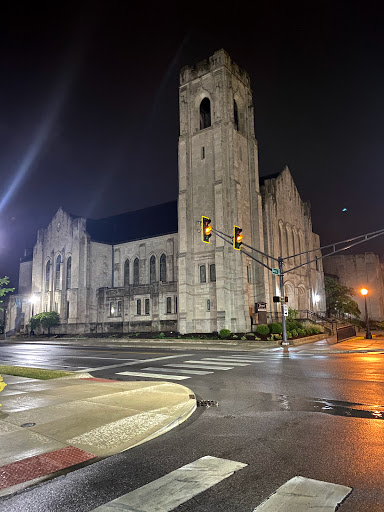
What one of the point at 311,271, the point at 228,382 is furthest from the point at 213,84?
the point at 228,382

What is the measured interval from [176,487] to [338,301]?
5502cm

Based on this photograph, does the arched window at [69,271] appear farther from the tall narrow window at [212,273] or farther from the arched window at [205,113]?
the arched window at [205,113]

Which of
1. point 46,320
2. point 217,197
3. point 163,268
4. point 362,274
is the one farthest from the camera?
point 362,274

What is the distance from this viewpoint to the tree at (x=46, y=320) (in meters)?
50.0

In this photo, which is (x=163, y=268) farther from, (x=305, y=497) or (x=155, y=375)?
(x=305, y=497)

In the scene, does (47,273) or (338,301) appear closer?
(338,301)

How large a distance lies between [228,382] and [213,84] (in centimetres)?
3907

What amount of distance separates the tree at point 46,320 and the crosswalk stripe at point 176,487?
49387 mm

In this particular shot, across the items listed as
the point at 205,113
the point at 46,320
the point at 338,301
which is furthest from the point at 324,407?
the point at 338,301

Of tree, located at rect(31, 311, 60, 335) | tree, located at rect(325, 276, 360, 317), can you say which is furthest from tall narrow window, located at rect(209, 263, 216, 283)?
tree, located at rect(325, 276, 360, 317)

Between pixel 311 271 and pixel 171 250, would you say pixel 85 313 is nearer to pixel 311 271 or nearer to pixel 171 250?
pixel 171 250

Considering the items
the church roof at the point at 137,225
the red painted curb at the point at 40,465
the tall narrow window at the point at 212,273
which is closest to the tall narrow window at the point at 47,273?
the church roof at the point at 137,225

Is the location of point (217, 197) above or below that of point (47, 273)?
above

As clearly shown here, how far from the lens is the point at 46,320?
5000cm
